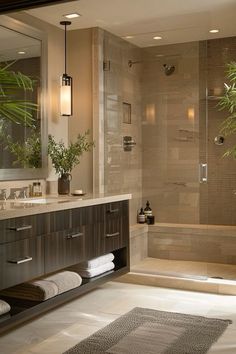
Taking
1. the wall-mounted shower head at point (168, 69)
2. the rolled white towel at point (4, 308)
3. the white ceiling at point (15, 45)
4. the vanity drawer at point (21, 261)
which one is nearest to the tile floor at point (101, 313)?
the rolled white towel at point (4, 308)

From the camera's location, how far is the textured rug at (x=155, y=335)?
2709 mm

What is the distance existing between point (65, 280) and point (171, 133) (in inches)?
92.0

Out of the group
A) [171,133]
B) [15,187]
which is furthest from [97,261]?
[171,133]

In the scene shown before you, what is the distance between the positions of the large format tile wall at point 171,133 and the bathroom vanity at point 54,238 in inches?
44.7

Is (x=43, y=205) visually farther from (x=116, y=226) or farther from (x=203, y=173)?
(x=203, y=173)

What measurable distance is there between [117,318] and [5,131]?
5.28ft

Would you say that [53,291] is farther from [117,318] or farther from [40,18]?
[40,18]

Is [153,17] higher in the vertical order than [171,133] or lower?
higher

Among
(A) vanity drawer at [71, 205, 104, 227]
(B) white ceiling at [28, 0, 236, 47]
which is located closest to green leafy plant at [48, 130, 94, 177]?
(A) vanity drawer at [71, 205, 104, 227]

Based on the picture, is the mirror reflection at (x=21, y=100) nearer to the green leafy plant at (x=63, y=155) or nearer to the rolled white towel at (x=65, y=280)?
the green leafy plant at (x=63, y=155)

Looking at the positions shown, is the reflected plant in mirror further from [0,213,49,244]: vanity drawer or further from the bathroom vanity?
[0,213,49,244]: vanity drawer

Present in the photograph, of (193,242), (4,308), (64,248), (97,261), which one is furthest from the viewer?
(193,242)

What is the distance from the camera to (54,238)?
10.1 ft

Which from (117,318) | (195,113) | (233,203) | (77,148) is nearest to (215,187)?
(233,203)
